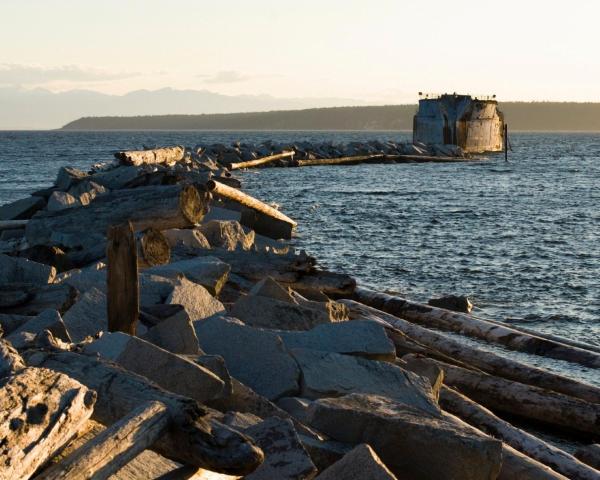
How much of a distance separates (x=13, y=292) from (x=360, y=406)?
3443 millimetres

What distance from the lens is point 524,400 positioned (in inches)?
294

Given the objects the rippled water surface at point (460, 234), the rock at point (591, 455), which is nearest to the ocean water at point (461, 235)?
the rippled water surface at point (460, 234)

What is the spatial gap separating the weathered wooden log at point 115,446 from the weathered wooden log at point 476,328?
20.6ft

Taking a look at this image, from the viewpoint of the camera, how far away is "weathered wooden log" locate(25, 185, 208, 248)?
1102 cm

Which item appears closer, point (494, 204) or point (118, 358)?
point (118, 358)

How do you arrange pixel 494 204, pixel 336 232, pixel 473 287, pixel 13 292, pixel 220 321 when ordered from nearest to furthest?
pixel 220 321 → pixel 13 292 → pixel 473 287 → pixel 336 232 → pixel 494 204

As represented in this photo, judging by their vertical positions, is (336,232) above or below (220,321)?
below

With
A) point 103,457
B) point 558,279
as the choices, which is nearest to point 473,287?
point 558,279

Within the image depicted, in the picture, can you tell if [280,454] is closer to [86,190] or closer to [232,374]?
[232,374]

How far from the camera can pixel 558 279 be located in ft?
53.0

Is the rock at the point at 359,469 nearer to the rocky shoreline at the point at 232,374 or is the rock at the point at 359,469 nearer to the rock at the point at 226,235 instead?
the rocky shoreline at the point at 232,374

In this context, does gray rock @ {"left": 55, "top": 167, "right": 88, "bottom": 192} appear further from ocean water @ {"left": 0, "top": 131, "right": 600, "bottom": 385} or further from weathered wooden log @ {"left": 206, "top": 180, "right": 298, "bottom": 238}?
weathered wooden log @ {"left": 206, "top": 180, "right": 298, "bottom": 238}

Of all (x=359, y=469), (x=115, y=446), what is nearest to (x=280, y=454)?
(x=359, y=469)

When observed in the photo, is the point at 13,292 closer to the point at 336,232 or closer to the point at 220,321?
the point at 220,321
